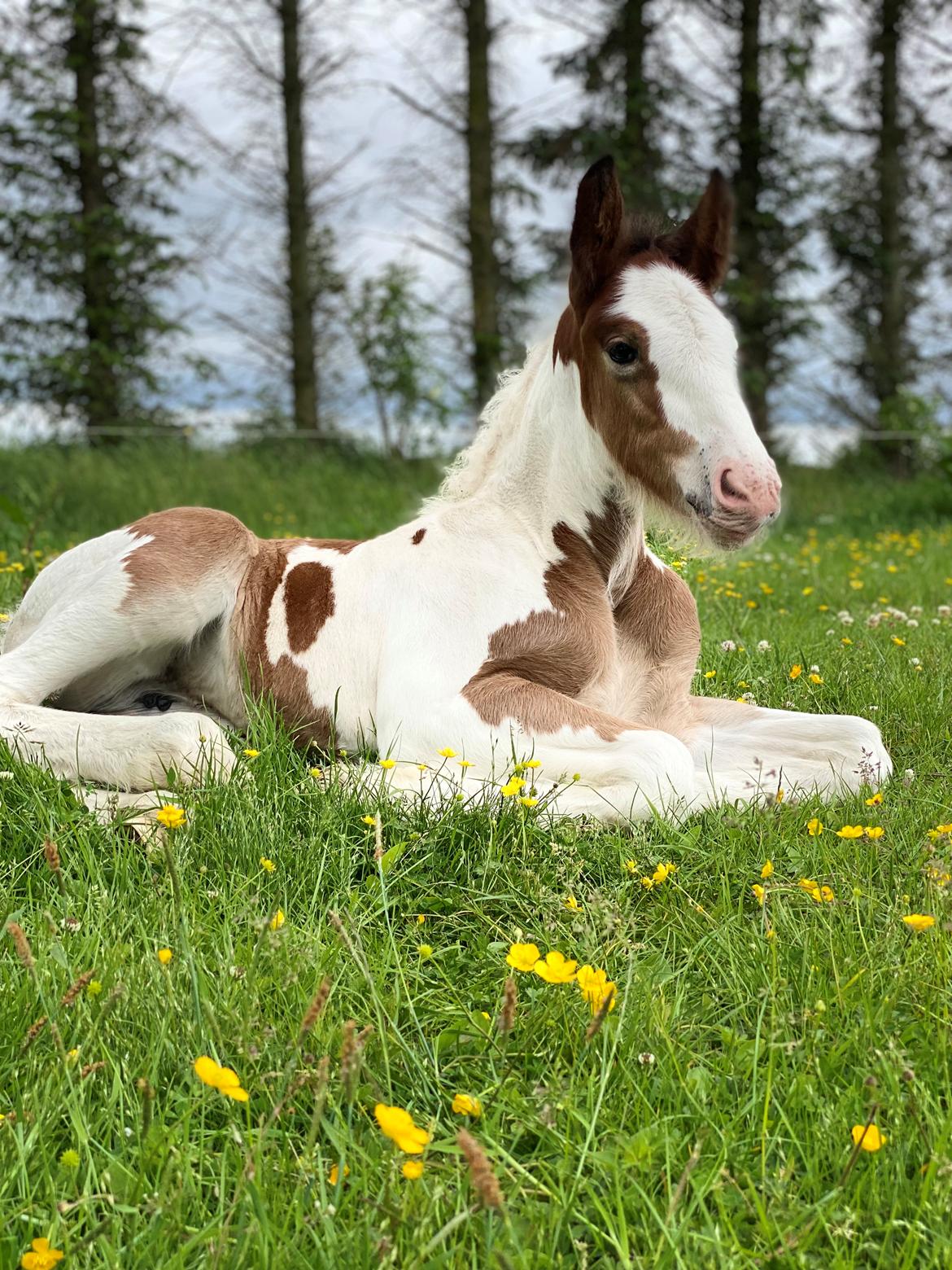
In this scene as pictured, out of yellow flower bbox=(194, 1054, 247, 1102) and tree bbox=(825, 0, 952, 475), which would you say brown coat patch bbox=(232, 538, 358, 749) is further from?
tree bbox=(825, 0, 952, 475)

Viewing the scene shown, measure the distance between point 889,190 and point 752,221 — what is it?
271cm

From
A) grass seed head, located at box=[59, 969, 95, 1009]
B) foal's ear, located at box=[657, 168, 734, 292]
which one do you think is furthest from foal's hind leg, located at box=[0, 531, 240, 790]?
foal's ear, located at box=[657, 168, 734, 292]

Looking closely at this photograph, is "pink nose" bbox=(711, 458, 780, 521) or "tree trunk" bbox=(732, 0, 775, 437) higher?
"tree trunk" bbox=(732, 0, 775, 437)

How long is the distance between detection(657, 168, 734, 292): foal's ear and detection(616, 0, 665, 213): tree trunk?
15905 mm

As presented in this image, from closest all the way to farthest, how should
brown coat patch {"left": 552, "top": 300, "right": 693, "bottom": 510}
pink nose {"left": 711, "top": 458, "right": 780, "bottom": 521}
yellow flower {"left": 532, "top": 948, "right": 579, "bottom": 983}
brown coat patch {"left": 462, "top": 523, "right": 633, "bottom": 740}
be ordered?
yellow flower {"left": 532, "top": 948, "right": 579, "bottom": 983}
pink nose {"left": 711, "top": 458, "right": 780, "bottom": 521}
brown coat patch {"left": 552, "top": 300, "right": 693, "bottom": 510}
brown coat patch {"left": 462, "top": 523, "right": 633, "bottom": 740}

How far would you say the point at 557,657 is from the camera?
339cm

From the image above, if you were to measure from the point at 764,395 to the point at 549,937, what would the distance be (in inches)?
753

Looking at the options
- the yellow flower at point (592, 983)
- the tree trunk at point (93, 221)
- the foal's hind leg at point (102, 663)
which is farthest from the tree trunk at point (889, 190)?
the yellow flower at point (592, 983)

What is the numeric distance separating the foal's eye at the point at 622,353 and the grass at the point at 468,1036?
1.36 meters

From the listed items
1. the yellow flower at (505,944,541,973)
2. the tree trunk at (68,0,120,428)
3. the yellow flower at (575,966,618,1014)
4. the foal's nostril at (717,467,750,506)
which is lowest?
the yellow flower at (575,966,618,1014)

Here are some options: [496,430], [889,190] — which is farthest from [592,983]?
[889,190]

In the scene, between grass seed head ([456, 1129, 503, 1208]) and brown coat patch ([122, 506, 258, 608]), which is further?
brown coat patch ([122, 506, 258, 608])

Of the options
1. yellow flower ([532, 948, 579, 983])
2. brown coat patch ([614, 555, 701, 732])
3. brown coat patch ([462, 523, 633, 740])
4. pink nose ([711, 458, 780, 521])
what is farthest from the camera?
brown coat patch ([614, 555, 701, 732])

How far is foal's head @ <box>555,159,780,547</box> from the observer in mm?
2965
